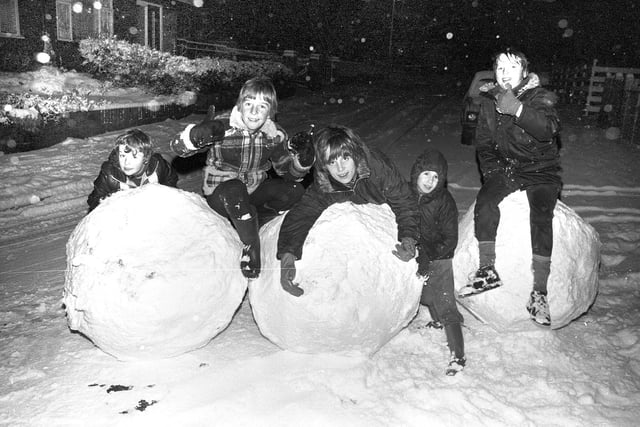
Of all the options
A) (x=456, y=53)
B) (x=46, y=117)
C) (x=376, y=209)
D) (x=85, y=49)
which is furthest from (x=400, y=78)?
(x=376, y=209)

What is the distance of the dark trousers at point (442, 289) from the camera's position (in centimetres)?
398

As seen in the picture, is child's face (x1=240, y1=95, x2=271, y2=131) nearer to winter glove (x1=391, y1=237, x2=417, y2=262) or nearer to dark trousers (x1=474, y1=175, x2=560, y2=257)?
winter glove (x1=391, y1=237, x2=417, y2=262)

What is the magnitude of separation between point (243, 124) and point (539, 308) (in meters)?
2.83

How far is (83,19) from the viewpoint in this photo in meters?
19.1

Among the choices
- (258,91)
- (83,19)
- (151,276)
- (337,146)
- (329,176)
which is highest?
(83,19)

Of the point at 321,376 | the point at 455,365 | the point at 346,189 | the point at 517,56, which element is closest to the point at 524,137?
the point at 517,56

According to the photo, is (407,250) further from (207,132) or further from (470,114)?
(470,114)

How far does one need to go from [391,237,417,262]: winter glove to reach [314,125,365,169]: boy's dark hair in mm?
712

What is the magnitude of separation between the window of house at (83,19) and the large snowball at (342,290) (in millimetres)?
17384

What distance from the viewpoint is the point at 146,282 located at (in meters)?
3.41

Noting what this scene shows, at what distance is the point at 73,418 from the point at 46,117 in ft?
27.8

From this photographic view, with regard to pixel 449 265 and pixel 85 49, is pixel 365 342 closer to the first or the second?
pixel 449 265

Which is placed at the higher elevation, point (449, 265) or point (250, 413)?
point (449, 265)

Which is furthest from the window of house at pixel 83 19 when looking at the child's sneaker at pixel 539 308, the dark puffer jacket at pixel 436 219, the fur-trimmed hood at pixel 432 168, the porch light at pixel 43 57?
the child's sneaker at pixel 539 308
